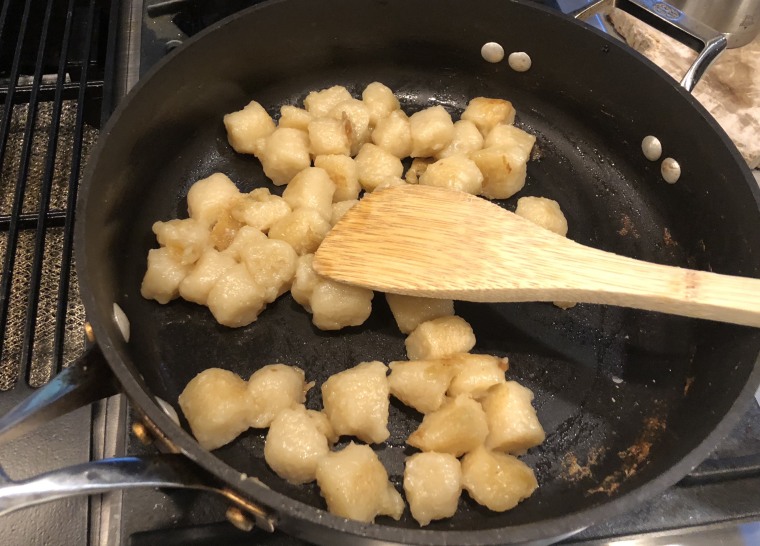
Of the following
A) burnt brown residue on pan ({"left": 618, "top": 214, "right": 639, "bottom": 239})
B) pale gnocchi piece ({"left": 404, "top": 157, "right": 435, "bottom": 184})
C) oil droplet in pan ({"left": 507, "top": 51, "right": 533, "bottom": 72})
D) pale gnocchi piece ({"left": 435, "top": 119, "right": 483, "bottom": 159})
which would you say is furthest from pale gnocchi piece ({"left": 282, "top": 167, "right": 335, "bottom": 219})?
burnt brown residue on pan ({"left": 618, "top": 214, "right": 639, "bottom": 239})

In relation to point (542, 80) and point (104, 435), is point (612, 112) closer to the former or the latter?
point (542, 80)

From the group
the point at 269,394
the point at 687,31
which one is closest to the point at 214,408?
the point at 269,394

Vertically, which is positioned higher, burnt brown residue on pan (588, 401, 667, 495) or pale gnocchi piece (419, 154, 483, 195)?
pale gnocchi piece (419, 154, 483, 195)

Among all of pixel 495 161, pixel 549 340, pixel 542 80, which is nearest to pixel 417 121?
pixel 495 161

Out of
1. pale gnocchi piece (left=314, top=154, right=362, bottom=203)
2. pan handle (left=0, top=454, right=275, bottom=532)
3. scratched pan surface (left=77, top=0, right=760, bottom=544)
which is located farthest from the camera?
pale gnocchi piece (left=314, top=154, right=362, bottom=203)

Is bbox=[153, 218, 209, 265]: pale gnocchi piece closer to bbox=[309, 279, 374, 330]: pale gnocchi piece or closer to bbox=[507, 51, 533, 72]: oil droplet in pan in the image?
bbox=[309, 279, 374, 330]: pale gnocchi piece

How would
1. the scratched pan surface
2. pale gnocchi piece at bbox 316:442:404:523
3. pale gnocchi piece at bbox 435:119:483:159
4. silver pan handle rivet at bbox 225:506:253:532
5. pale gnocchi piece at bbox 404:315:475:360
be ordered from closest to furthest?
silver pan handle rivet at bbox 225:506:253:532, pale gnocchi piece at bbox 316:442:404:523, the scratched pan surface, pale gnocchi piece at bbox 404:315:475:360, pale gnocchi piece at bbox 435:119:483:159
